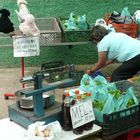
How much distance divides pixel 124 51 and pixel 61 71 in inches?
68.5

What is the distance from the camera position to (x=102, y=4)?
5.71m

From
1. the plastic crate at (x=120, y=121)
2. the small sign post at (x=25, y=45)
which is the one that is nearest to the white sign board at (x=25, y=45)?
the small sign post at (x=25, y=45)

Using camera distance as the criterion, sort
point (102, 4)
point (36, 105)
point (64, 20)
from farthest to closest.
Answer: point (102, 4)
point (64, 20)
point (36, 105)

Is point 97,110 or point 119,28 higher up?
point 119,28

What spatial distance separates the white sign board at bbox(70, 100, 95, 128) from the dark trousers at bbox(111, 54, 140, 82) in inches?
69.7

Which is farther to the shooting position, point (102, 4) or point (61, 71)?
point (102, 4)

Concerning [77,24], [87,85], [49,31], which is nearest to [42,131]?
[87,85]

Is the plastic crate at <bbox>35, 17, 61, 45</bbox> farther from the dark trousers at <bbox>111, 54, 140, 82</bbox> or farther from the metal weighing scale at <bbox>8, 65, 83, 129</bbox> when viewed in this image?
the metal weighing scale at <bbox>8, 65, 83, 129</bbox>

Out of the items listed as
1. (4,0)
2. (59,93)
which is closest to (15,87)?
(59,93)

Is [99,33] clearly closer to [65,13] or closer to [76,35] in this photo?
[76,35]

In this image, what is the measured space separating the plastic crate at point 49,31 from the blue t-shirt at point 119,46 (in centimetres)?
76

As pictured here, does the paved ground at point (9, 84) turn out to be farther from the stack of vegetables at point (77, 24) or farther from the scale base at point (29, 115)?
the scale base at point (29, 115)

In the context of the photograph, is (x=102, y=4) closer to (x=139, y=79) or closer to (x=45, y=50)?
(x=45, y=50)

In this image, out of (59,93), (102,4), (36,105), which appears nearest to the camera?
(36,105)
